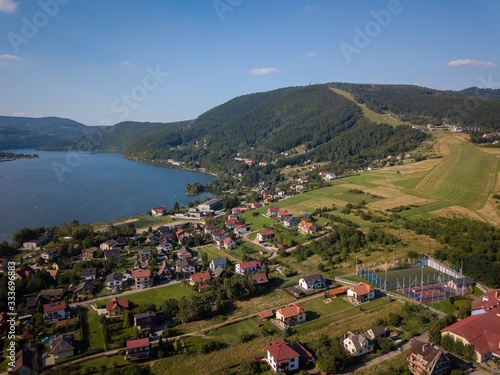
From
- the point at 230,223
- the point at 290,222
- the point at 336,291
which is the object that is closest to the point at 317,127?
the point at 290,222

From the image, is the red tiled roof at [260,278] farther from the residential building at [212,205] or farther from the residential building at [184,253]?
the residential building at [212,205]

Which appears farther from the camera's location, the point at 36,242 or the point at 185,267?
the point at 36,242

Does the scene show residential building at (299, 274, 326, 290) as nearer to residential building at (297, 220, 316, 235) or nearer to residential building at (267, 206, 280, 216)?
residential building at (297, 220, 316, 235)

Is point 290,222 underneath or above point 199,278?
above

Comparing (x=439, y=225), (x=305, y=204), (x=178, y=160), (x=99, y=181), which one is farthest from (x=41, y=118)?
(x=439, y=225)

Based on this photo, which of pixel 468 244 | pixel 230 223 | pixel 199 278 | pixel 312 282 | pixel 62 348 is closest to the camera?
pixel 62 348

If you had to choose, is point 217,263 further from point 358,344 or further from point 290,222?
point 358,344
